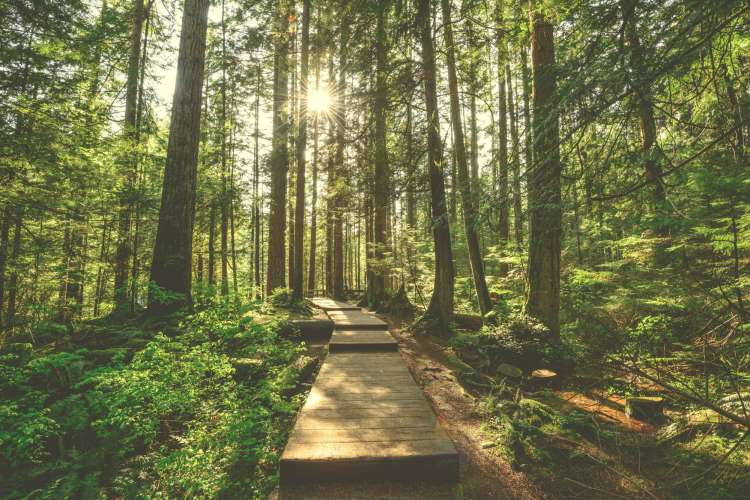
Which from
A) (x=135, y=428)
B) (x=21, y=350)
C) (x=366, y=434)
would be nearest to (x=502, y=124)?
(x=366, y=434)

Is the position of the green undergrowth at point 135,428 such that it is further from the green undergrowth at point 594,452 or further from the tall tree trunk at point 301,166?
the tall tree trunk at point 301,166

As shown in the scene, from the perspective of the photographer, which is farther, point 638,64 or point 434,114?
point 434,114

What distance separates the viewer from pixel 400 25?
6.52 metres

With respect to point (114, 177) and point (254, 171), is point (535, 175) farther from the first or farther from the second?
point (254, 171)

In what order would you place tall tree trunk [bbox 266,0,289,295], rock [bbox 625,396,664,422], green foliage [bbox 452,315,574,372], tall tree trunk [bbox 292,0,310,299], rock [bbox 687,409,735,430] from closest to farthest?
rock [bbox 687,409,735,430] < rock [bbox 625,396,664,422] < green foliage [bbox 452,315,574,372] < tall tree trunk [bbox 292,0,310,299] < tall tree trunk [bbox 266,0,289,295]

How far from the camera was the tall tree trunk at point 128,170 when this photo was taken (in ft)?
25.5

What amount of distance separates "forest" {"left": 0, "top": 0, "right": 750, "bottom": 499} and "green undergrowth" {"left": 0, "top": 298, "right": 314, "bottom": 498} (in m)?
0.04

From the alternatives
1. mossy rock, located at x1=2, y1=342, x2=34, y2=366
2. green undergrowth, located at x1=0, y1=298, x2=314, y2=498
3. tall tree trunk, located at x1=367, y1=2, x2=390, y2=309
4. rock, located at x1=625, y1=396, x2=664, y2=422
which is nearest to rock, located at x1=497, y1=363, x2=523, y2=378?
rock, located at x1=625, y1=396, x2=664, y2=422

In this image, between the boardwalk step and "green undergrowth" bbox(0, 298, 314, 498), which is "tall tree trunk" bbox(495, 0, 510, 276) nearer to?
the boardwalk step

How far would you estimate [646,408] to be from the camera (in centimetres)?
484

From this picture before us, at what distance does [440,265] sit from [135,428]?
751 centimetres

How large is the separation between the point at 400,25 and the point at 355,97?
2.79 meters

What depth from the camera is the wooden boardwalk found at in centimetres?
277

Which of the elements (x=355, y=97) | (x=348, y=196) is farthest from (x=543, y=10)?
(x=348, y=196)
